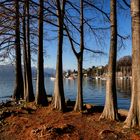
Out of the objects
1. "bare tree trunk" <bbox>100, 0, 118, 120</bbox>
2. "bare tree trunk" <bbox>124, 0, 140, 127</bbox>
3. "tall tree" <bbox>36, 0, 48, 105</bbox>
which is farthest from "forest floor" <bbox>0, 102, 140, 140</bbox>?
"tall tree" <bbox>36, 0, 48, 105</bbox>

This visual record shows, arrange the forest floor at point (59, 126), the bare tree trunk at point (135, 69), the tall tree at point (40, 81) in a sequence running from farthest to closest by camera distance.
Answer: the tall tree at point (40, 81)
the bare tree trunk at point (135, 69)
the forest floor at point (59, 126)

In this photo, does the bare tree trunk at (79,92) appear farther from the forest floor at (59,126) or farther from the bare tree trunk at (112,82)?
the bare tree trunk at (112,82)

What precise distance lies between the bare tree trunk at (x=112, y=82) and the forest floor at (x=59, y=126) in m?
0.57

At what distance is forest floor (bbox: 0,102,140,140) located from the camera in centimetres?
1252

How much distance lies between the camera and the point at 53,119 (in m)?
16.1

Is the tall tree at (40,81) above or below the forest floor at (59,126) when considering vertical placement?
above

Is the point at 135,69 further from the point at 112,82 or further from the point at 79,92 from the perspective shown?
the point at 79,92

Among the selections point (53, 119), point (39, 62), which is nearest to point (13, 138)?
point (53, 119)

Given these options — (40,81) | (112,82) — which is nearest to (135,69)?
(112,82)

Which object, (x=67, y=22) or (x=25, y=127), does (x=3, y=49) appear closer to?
(x=67, y=22)

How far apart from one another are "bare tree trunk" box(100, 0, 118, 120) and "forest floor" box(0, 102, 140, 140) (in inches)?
22.5

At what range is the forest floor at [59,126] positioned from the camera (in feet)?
41.1

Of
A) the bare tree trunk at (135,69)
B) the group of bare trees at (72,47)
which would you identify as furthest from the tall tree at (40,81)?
the bare tree trunk at (135,69)

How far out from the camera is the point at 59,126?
13797 mm
